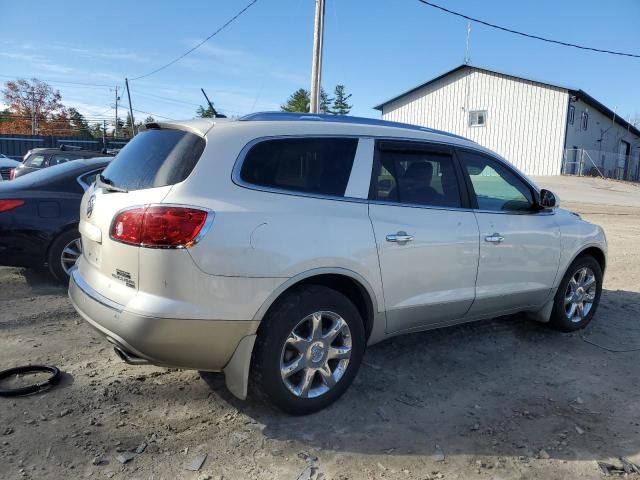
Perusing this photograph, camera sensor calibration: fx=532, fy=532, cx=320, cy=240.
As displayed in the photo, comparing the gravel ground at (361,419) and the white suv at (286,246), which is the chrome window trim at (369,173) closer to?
the white suv at (286,246)

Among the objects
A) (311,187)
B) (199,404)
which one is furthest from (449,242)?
(199,404)

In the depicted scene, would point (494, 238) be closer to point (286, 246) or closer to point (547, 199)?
point (547, 199)

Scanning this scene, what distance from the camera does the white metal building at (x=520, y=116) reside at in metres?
31.0

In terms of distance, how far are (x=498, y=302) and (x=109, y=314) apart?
2938 millimetres

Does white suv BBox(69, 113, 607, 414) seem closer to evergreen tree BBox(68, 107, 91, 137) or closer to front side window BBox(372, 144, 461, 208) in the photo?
front side window BBox(372, 144, 461, 208)

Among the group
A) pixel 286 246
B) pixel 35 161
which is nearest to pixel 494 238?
pixel 286 246

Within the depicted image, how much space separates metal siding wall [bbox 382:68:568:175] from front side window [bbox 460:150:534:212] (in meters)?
29.1

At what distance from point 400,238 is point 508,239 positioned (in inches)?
47.1

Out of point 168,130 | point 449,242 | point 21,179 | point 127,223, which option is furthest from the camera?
point 21,179

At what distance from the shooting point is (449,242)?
377 cm

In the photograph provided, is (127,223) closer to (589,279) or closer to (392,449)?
(392,449)

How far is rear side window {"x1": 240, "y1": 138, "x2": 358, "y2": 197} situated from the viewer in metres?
3.07

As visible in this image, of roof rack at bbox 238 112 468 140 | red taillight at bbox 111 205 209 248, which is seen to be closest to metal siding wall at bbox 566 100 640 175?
roof rack at bbox 238 112 468 140

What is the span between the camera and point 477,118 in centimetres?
3434
